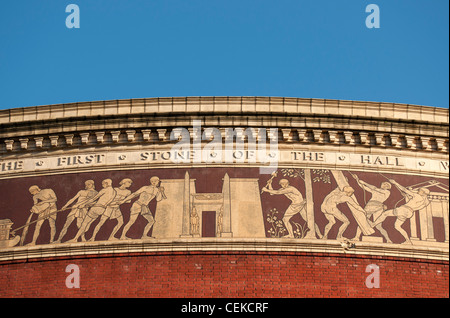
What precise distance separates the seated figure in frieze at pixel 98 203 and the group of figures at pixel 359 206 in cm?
324

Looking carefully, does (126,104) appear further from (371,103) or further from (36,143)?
(371,103)

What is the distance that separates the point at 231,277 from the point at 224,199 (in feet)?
5.88

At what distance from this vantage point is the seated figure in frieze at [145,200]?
20562 mm

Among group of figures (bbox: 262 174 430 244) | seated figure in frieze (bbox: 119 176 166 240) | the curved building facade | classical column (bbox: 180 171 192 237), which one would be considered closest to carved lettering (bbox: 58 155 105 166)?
the curved building facade

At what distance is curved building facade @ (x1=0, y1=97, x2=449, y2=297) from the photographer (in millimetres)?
19953

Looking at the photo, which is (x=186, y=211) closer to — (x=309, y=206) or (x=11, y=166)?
(x=309, y=206)

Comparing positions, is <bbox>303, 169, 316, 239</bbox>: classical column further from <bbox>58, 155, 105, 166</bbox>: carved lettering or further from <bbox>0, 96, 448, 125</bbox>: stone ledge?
<bbox>58, 155, 105, 166</bbox>: carved lettering

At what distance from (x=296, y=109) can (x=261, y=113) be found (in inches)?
30.4

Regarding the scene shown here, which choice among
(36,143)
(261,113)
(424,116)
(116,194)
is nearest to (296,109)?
(261,113)

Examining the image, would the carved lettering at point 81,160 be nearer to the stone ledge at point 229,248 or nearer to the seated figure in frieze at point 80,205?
the seated figure in frieze at point 80,205

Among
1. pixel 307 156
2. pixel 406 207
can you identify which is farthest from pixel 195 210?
pixel 406 207
